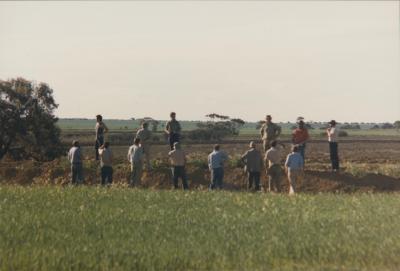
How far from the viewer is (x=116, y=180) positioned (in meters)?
32.5

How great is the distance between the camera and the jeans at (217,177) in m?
27.1

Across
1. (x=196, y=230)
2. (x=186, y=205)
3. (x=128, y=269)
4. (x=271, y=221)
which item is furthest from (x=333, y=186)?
(x=128, y=269)

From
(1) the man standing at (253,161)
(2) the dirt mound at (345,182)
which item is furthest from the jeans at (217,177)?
(2) the dirt mound at (345,182)

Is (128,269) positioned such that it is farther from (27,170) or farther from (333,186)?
(27,170)

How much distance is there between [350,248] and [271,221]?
125 inches

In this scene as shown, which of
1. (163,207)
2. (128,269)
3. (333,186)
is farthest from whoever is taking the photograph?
(333,186)

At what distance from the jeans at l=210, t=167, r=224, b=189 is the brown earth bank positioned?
1.76 metres

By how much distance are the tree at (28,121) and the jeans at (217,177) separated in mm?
22103

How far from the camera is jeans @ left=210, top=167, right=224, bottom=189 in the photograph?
2706 cm

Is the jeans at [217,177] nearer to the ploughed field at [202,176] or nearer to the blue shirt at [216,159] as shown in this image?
the blue shirt at [216,159]

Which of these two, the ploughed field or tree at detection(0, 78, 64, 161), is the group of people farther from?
tree at detection(0, 78, 64, 161)

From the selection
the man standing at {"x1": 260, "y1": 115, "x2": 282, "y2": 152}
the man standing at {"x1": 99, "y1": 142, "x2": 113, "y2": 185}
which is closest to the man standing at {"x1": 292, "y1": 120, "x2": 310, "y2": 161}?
the man standing at {"x1": 260, "y1": 115, "x2": 282, "y2": 152}

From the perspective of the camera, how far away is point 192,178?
3206 cm

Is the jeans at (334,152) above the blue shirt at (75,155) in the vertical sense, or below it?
below
